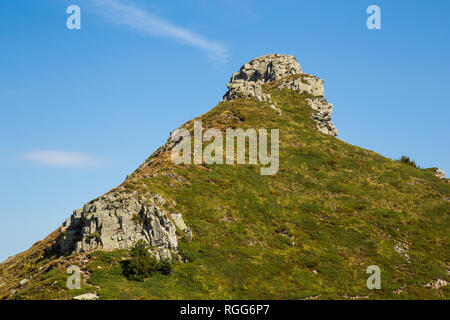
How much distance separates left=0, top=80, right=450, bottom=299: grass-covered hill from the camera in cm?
4691

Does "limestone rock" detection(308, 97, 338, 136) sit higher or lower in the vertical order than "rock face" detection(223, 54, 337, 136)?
lower

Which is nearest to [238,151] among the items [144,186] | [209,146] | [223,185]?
[209,146]

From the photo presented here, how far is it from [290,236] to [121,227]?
79.3 ft

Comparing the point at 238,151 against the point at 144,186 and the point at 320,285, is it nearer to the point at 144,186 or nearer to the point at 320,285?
the point at 144,186


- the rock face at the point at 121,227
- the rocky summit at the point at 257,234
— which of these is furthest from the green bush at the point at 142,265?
the rock face at the point at 121,227

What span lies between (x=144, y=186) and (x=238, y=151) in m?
25.8

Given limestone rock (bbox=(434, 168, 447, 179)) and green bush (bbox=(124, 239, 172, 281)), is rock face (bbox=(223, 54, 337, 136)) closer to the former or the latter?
limestone rock (bbox=(434, 168, 447, 179))

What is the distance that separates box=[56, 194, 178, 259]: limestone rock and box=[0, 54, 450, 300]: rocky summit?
134 millimetres

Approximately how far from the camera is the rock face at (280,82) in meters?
103

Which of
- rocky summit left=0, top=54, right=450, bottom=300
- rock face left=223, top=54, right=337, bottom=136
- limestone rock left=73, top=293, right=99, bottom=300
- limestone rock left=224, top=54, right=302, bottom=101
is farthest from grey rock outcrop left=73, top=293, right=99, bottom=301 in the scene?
limestone rock left=224, top=54, right=302, bottom=101

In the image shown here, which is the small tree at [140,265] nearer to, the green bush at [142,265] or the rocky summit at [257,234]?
the green bush at [142,265]

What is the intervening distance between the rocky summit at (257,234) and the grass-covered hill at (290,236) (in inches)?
7.4

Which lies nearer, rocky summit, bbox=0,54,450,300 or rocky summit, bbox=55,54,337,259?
rocky summit, bbox=0,54,450,300
